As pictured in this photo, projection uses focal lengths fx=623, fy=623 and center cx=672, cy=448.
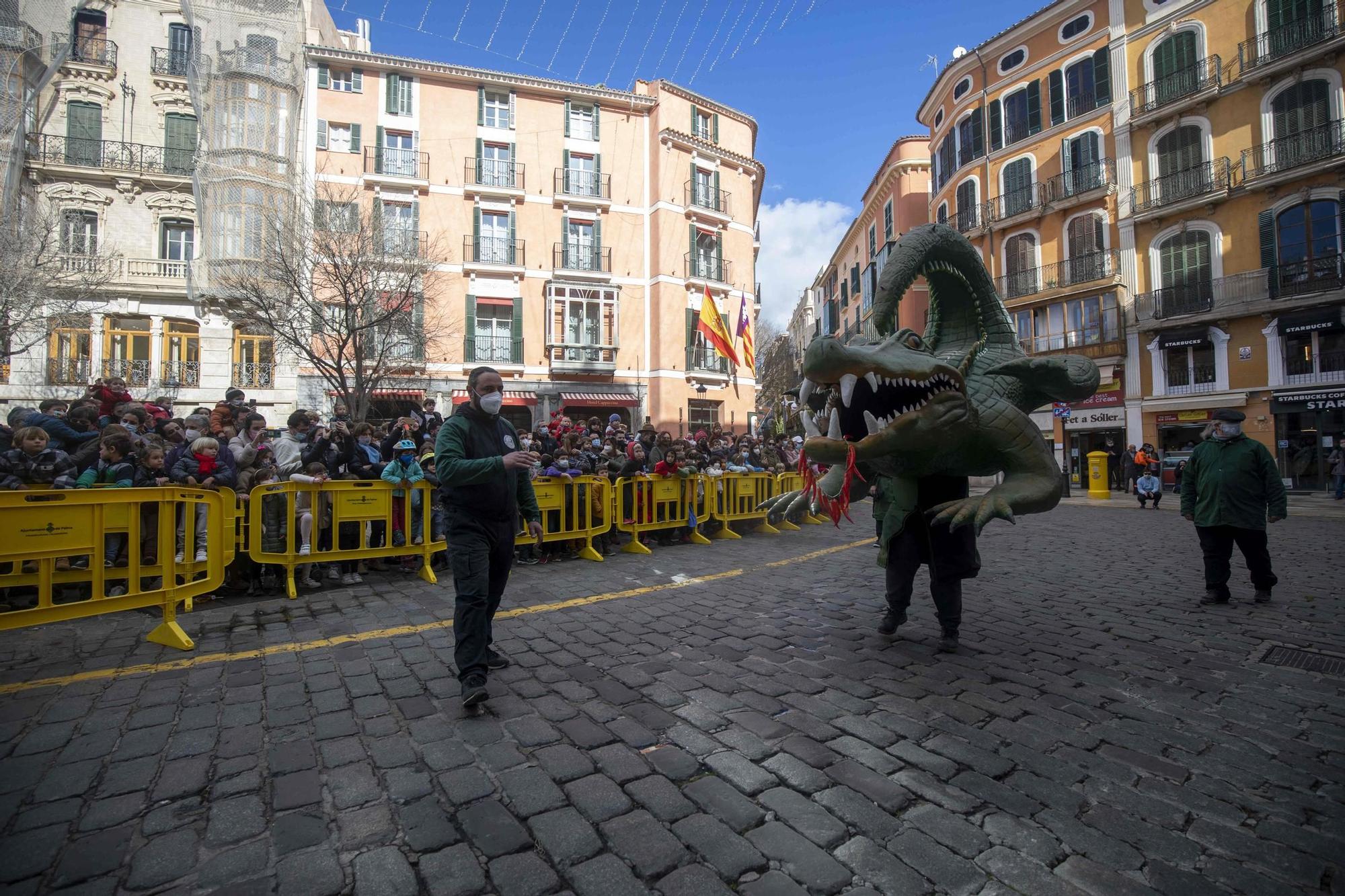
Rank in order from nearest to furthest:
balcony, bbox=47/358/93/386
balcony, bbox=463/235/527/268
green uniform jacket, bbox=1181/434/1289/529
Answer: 1. green uniform jacket, bbox=1181/434/1289/529
2. balcony, bbox=47/358/93/386
3. balcony, bbox=463/235/527/268

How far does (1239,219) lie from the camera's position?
21297mm

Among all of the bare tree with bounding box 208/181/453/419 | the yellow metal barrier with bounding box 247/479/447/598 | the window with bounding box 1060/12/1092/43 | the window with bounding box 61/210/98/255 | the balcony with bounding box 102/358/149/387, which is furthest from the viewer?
the window with bounding box 1060/12/1092/43

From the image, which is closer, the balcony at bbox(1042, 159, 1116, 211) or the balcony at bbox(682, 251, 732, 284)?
the balcony at bbox(1042, 159, 1116, 211)

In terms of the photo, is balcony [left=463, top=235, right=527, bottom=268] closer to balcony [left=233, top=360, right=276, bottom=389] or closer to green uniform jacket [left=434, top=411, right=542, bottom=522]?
balcony [left=233, top=360, right=276, bottom=389]

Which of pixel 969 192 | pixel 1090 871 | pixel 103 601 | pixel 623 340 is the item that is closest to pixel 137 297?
pixel 623 340

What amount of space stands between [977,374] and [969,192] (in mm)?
28688

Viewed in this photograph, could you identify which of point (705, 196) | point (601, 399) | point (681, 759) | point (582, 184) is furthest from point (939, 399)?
point (705, 196)

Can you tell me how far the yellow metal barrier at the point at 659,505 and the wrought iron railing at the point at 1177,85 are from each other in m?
25.0

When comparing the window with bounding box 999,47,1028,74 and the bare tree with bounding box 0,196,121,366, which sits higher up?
the window with bounding box 999,47,1028,74

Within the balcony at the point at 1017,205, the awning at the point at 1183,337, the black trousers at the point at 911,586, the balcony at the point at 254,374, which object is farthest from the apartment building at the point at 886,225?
the black trousers at the point at 911,586

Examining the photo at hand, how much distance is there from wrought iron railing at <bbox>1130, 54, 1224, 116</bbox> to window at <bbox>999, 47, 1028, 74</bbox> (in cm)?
506

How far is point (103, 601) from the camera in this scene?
4.15m

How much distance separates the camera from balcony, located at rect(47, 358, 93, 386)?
66.6 feet

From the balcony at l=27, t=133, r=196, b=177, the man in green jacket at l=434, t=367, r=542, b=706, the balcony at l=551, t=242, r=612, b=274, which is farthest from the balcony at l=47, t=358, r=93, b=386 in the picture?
the man in green jacket at l=434, t=367, r=542, b=706
